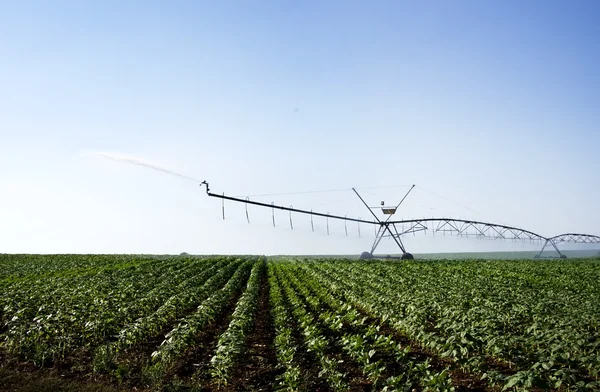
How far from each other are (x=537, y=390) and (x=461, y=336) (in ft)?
6.35

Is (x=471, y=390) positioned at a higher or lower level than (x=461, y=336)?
lower

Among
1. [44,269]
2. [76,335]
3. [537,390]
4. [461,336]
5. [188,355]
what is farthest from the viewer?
[44,269]

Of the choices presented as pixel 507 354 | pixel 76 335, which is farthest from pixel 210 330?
pixel 507 354

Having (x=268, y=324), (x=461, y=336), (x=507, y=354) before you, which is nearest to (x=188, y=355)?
(x=268, y=324)

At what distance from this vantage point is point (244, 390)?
Result: 9867 millimetres

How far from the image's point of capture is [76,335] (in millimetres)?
13469

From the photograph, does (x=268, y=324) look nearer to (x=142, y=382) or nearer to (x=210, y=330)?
(x=210, y=330)

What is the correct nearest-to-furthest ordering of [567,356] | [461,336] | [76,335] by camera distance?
[567,356], [461,336], [76,335]

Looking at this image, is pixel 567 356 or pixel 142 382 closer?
pixel 567 356

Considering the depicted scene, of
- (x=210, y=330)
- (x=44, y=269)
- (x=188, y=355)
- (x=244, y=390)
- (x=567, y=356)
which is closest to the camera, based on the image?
(x=567, y=356)

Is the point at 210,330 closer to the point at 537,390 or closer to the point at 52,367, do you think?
the point at 52,367

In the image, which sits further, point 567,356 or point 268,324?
point 268,324

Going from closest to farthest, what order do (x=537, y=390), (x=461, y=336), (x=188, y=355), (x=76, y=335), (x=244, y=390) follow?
(x=537, y=390)
(x=244, y=390)
(x=461, y=336)
(x=188, y=355)
(x=76, y=335)

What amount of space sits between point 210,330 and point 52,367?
204 inches
